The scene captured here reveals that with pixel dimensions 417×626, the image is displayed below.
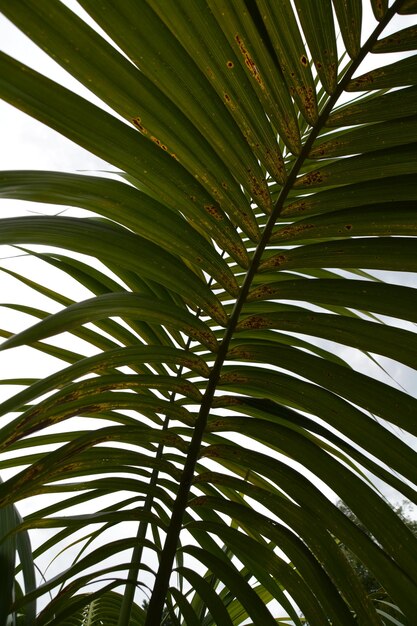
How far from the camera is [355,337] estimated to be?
649mm

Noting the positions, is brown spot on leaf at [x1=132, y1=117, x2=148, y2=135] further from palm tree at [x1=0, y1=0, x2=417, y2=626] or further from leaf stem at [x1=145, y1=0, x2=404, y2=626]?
leaf stem at [x1=145, y1=0, x2=404, y2=626]

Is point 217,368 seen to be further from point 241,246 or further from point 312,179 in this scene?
point 312,179

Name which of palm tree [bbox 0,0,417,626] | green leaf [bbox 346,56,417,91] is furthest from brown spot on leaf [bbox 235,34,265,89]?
green leaf [bbox 346,56,417,91]

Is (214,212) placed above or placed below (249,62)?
below

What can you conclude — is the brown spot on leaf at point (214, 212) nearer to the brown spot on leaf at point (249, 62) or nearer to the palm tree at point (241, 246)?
the palm tree at point (241, 246)

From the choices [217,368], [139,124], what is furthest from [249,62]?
[217,368]

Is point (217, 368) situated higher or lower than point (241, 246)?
lower

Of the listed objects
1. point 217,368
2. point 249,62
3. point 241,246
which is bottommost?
point 217,368

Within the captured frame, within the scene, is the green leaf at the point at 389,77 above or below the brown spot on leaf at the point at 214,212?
above

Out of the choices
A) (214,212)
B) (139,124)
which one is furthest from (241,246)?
(139,124)

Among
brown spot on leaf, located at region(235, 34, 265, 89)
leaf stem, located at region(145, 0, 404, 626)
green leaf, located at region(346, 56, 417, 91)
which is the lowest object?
leaf stem, located at region(145, 0, 404, 626)

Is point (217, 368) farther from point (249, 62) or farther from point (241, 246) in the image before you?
point (249, 62)

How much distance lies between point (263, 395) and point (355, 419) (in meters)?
0.28

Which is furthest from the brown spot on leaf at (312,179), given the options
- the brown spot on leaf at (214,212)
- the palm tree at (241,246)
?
the brown spot on leaf at (214,212)
